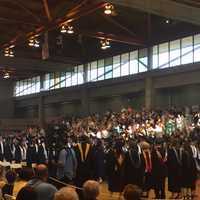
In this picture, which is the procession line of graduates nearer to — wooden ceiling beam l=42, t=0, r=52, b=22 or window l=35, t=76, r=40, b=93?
wooden ceiling beam l=42, t=0, r=52, b=22

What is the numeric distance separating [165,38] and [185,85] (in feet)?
9.61

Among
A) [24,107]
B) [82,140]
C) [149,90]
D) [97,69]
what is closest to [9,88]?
[24,107]

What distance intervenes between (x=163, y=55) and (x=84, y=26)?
456cm

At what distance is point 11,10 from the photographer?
72.1ft

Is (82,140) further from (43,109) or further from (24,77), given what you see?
(24,77)

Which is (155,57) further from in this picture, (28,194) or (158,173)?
(28,194)

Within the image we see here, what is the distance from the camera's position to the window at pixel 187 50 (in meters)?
23.4

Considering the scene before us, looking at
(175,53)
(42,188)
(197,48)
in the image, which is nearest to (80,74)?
(175,53)

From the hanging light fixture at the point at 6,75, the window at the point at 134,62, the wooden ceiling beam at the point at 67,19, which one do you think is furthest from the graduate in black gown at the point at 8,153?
the hanging light fixture at the point at 6,75

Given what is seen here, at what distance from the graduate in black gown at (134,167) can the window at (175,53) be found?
42.2ft

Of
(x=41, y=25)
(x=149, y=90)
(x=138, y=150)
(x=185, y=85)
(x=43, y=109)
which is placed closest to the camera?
(x=138, y=150)

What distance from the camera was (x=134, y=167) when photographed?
38.9 feet

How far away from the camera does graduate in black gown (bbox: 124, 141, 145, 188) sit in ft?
38.9

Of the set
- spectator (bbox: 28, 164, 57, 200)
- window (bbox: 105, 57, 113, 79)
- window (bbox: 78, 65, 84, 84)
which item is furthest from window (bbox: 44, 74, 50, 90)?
spectator (bbox: 28, 164, 57, 200)
